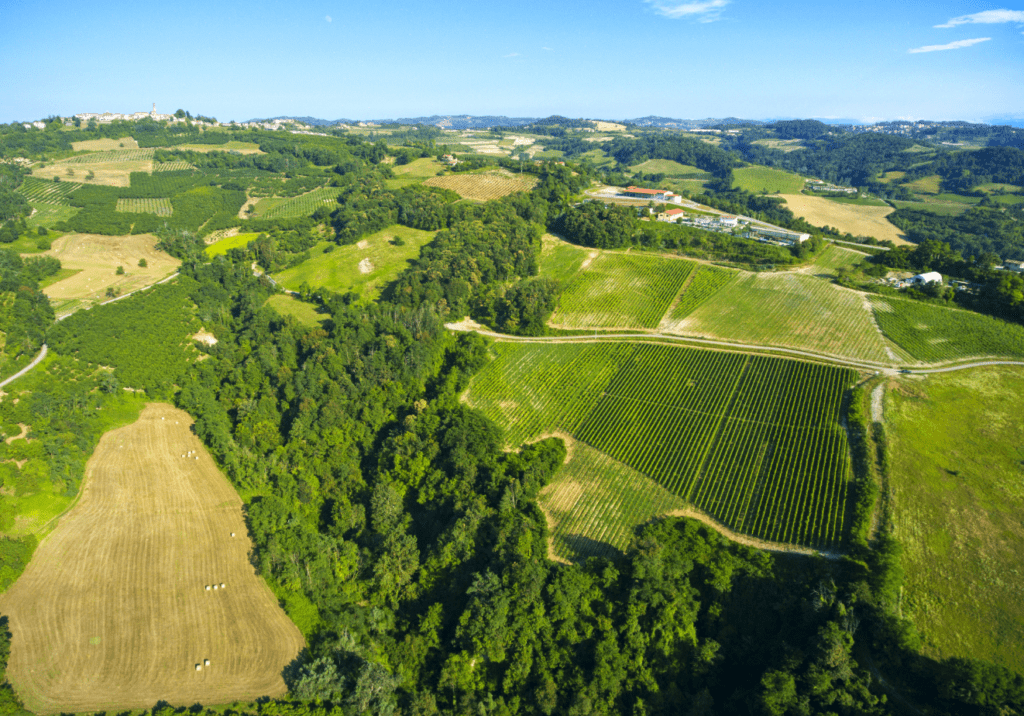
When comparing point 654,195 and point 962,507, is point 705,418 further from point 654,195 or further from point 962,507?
point 654,195

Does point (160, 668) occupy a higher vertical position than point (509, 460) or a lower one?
lower

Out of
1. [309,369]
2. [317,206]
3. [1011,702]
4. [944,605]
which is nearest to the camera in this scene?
[1011,702]

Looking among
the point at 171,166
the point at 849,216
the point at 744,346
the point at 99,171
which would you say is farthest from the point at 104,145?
the point at 849,216

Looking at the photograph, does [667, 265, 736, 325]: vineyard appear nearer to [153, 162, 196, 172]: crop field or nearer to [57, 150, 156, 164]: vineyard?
[153, 162, 196, 172]: crop field

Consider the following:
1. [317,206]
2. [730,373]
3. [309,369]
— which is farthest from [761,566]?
[317,206]

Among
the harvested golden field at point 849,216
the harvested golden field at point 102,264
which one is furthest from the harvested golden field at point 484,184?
the harvested golden field at point 849,216

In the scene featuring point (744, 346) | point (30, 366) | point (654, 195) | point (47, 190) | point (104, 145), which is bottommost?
point (30, 366)

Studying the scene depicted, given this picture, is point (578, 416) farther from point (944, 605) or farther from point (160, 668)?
point (160, 668)
